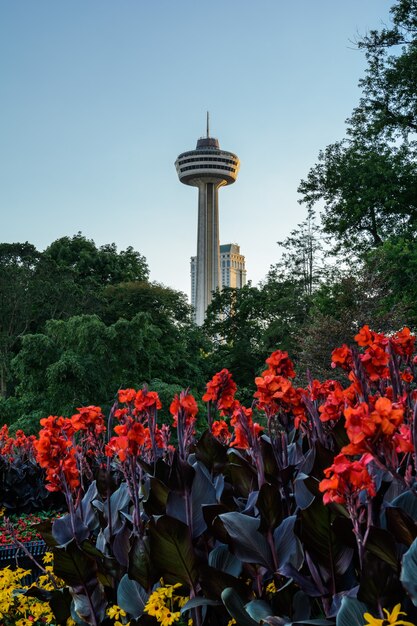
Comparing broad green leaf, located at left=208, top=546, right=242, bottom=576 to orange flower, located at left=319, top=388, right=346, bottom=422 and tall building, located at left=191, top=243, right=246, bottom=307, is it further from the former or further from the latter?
tall building, located at left=191, top=243, right=246, bottom=307

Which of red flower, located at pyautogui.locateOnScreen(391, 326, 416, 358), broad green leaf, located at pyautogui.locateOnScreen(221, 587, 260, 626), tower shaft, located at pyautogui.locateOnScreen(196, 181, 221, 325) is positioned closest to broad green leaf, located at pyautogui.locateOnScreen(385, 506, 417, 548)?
broad green leaf, located at pyautogui.locateOnScreen(221, 587, 260, 626)

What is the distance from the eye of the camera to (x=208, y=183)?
339ft

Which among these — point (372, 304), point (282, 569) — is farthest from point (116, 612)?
point (372, 304)

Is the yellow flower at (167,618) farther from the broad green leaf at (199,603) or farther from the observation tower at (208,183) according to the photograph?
the observation tower at (208,183)

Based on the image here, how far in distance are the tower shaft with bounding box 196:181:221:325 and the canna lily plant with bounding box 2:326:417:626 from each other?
3265 inches

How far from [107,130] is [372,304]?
60.9 feet

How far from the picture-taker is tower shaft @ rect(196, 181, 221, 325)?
90.3 meters

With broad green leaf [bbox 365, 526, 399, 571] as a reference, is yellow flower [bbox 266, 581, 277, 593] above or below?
below

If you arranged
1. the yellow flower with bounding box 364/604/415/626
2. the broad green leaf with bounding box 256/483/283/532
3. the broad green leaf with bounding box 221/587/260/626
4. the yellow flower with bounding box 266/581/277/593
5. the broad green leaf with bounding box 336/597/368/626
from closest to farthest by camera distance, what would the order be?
the yellow flower with bounding box 364/604/415/626 → the broad green leaf with bounding box 336/597/368/626 → the broad green leaf with bounding box 221/587/260/626 → the broad green leaf with bounding box 256/483/283/532 → the yellow flower with bounding box 266/581/277/593

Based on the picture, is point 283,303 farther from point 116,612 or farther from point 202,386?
point 116,612

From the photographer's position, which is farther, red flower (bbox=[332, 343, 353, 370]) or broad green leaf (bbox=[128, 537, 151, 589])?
red flower (bbox=[332, 343, 353, 370])

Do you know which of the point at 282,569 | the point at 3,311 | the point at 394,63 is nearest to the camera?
the point at 282,569

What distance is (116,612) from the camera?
303cm

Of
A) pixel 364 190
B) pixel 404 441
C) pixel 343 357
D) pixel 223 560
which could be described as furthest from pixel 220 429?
pixel 364 190
